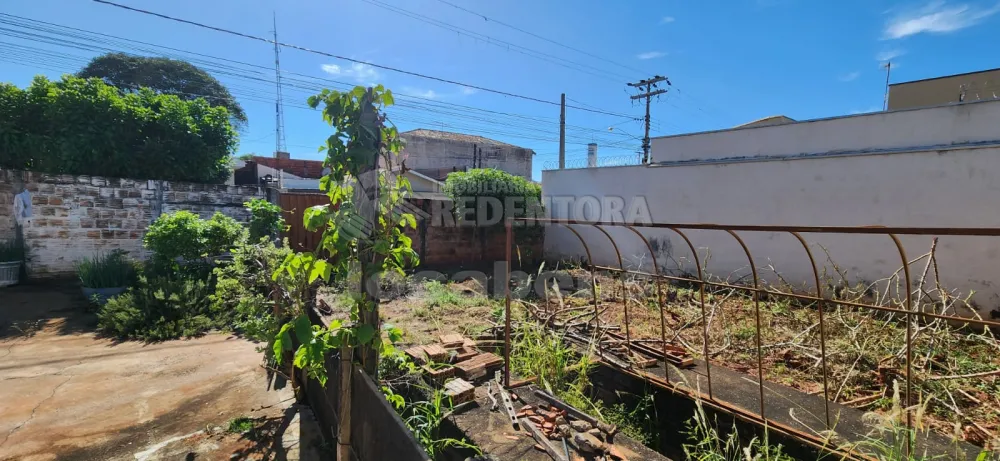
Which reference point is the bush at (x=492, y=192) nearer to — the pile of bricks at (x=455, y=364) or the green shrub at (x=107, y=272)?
the pile of bricks at (x=455, y=364)

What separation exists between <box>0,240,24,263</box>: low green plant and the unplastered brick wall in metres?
0.09

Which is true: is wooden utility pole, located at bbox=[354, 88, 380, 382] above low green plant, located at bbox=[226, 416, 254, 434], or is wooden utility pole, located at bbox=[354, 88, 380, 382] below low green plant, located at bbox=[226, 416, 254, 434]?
above

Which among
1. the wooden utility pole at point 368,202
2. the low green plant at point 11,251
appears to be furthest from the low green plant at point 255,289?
the low green plant at point 11,251

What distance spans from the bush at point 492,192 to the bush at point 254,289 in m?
5.08

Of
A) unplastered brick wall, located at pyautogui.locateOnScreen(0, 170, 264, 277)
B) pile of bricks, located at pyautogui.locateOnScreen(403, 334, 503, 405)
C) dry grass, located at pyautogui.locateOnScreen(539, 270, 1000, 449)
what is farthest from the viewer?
unplastered brick wall, located at pyautogui.locateOnScreen(0, 170, 264, 277)

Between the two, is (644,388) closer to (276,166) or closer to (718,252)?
(718,252)

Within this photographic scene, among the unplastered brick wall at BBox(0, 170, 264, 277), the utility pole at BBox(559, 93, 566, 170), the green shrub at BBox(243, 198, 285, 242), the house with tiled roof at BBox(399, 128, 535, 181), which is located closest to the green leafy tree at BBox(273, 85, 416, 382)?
the green shrub at BBox(243, 198, 285, 242)

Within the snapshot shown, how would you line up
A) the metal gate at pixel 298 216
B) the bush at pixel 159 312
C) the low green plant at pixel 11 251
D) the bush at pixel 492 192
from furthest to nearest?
the bush at pixel 492 192
the metal gate at pixel 298 216
the low green plant at pixel 11 251
the bush at pixel 159 312

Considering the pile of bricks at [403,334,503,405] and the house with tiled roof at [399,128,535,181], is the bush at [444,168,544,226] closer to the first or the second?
the pile of bricks at [403,334,503,405]

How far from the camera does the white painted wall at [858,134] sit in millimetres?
5344

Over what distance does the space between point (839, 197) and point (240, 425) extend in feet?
26.6

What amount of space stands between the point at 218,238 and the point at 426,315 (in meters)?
3.27

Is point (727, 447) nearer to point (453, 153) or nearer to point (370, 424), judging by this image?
point (370, 424)

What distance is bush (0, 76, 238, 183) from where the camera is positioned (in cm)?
598
